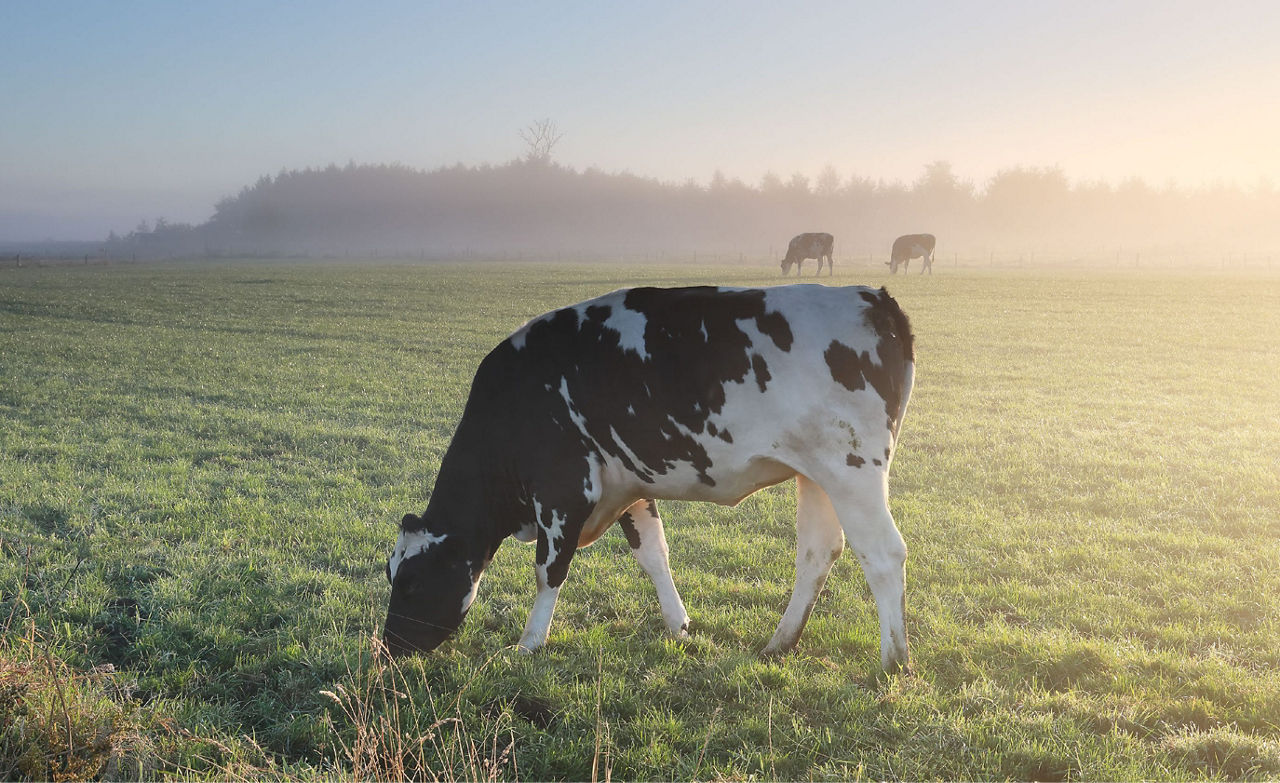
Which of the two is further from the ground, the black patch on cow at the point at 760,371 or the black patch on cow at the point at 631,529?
the black patch on cow at the point at 760,371

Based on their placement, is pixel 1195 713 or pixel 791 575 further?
pixel 791 575

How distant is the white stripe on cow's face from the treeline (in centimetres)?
12399

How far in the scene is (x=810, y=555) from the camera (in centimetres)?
548

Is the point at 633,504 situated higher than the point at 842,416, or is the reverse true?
the point at 842,416

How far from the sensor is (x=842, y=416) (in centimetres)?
482

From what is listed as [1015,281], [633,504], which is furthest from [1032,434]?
[1015,281]

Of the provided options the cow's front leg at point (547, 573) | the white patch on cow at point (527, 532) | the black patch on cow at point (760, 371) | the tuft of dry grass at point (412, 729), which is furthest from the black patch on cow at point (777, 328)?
the tuft of dry grass at point (412, 729)

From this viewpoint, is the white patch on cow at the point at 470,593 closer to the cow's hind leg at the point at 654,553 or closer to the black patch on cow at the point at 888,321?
the cow's hind leg at the point at 654,553

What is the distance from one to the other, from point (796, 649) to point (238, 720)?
130 inches

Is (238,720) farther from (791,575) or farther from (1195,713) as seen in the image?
(1195,713)

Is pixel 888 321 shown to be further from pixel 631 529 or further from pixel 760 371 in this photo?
pixel 631 529

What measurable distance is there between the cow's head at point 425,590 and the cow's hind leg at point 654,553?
1.17 m

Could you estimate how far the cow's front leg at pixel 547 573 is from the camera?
5254mm

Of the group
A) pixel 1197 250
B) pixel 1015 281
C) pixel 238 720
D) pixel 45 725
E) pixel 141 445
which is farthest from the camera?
pixel 1197 250
